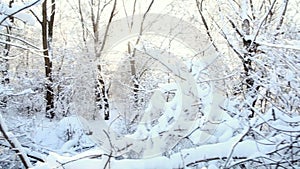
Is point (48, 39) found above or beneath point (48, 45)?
above

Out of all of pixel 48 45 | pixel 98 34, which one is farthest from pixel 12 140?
pixel 98 34

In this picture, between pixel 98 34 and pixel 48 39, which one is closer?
pixel 48 39

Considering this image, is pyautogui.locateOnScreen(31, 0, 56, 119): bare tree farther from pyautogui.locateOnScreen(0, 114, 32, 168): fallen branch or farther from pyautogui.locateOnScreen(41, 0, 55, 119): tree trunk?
pyautogui.locateOnScreen(0, 114, 32, 168): fallen branch

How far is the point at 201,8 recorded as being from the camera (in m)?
8.81

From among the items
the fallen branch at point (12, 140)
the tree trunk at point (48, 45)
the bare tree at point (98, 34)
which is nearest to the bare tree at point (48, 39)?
the tree trunk at point (48, 45)

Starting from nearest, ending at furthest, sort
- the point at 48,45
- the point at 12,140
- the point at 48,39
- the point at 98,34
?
the point at 12,140 < the point at 48,45 < the point at 48,39 < the point at 98,34

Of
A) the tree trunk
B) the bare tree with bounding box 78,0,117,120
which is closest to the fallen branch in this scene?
the bare tree with bounding box 78,0,117,120

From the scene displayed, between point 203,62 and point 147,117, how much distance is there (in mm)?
952

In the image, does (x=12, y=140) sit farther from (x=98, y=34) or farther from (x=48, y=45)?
(x=98, y=34)

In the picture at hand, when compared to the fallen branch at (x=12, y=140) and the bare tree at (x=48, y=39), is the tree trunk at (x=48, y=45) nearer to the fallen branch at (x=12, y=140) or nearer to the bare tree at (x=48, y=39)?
the bare tree at (x=48, y=39)

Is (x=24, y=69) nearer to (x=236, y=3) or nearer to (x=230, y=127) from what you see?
(x=236, y=3)

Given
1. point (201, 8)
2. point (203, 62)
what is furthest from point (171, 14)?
point (203, 62)

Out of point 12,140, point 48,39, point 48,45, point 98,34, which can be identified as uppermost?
point 98,34

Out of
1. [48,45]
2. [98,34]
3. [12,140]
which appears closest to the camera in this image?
[12,140]
